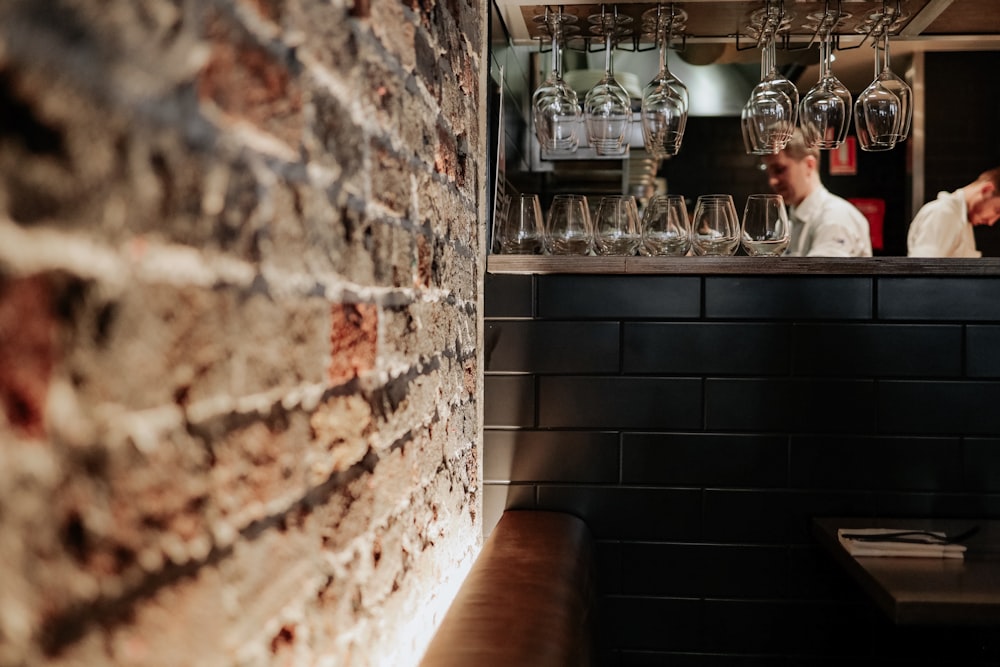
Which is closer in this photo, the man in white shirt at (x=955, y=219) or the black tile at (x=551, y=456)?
the black tile at (x=551, y=456)

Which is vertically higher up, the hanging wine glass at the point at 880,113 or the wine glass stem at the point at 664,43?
the wine glass stem at the point at 664,43

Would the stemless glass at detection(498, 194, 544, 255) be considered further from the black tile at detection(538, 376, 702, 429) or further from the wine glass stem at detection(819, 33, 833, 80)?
the wine glass stem at detection(819, 33, 833, 80)

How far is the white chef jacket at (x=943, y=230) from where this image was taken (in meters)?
3.34

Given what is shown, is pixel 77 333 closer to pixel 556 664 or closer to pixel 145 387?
pixel 145 387

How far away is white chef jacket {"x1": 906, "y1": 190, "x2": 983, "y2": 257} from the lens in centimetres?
334

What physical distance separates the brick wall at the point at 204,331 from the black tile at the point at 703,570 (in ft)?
3.29

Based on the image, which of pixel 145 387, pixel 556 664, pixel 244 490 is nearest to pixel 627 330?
pixel 556 664

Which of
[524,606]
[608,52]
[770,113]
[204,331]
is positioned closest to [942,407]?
[770,113]

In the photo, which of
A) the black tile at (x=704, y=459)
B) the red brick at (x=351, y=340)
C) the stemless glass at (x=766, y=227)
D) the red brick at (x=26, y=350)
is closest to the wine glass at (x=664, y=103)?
the stemless glass at (x=766, y=227)

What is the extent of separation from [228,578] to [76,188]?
0.94ft

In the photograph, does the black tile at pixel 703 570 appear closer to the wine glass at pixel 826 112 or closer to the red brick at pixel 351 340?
the wine glass at pixel 826 112

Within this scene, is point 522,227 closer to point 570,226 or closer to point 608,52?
point 570,226

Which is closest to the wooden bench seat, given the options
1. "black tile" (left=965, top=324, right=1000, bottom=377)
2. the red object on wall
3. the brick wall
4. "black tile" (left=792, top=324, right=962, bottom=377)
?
the brick wall

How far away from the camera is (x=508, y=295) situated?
6.20 ft
